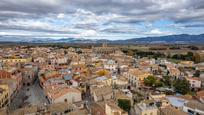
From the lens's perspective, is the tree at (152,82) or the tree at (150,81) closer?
the tree at (152,82)

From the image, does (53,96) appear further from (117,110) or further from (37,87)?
(37,87)

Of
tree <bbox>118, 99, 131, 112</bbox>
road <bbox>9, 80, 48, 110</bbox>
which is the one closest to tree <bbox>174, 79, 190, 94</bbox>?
tree <bbox>118, 99, 131, 112</bbox>

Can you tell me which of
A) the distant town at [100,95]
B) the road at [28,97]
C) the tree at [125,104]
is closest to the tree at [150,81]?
the distant town at [100,95]

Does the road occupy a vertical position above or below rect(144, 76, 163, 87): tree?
below

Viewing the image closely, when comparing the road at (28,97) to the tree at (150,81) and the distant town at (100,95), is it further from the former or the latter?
the tree at (150,81)

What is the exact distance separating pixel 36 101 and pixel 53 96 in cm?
465

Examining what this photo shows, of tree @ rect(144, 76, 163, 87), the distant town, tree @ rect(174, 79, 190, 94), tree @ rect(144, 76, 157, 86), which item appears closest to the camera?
the distant town

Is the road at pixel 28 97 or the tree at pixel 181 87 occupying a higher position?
the tree at pixel 181 87

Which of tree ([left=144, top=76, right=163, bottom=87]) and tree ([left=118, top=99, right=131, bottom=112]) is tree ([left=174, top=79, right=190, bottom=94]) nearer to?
tree ([left=144, top=76, right=163, bottom=87])

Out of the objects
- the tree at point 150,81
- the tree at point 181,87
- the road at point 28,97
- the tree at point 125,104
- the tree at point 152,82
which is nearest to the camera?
the tree at point 125,104

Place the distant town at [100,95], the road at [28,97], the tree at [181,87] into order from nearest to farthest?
the distant town at [100,95], the road at [28,97], the tree at [181,87]

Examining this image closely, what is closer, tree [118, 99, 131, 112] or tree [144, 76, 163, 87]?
tree [118, 99, 131, 112]

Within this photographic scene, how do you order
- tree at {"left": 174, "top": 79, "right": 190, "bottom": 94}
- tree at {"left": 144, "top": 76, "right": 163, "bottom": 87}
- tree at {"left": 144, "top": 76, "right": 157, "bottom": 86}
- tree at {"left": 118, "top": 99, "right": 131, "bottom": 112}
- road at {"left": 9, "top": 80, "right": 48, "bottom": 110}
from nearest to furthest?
tree at {"left": 118, "top": 99, "right": 131, "bottom": 112} < road at {"left": 9, "top": 80, "right": 48, "bottom": 110} < tree at {"left": 174, "top": 79, "right": 190, "bottom": 94} < tree at {"left": 144, "top": 76, "right": 163, "bottom": 87} < tree at {"left": 144, "top": 76, "right": 157, "bottom": 86}

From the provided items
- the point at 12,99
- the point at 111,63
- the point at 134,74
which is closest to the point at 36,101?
the point at 12,99
